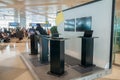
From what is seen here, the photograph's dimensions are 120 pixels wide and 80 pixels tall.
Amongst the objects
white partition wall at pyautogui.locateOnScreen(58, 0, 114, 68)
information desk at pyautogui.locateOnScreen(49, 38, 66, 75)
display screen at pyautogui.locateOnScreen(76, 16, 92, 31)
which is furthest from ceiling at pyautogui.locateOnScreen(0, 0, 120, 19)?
information desk at pyautogui.locateOnScreen(49, 38, 66, 75)

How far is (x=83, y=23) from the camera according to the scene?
4832 millimetres

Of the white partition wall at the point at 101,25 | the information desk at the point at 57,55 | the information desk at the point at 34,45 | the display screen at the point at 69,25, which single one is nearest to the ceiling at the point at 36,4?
the display screen at the point at 69,25

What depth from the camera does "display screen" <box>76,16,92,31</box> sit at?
4.57 metres

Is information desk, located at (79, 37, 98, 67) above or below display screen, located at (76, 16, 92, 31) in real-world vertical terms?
below

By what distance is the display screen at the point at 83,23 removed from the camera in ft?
15.0

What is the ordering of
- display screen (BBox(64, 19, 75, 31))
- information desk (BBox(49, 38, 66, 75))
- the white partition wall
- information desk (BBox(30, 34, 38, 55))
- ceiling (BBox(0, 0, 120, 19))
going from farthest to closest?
ceiling (BBox(0, 0, 120, 19)) → information desk (BBox(30, 34, 38, 55)) → display screen (BBox(64, 19, 75, 31)) → the white partition wall → information desk (BBox(49, 38, 66, 75))

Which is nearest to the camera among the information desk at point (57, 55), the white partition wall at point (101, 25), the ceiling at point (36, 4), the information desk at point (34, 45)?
the information desk at point (57, 55)

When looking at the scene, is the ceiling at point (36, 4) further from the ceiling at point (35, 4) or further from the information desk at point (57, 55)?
the information desk at point (57, 55)

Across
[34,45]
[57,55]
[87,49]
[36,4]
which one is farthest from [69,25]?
[36,4]

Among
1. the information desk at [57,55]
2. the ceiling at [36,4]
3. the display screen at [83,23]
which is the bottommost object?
the information desk at [57,55]

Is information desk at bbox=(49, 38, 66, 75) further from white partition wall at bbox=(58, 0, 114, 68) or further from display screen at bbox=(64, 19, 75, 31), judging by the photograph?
display screen at bbox=(64, 19, 75, 31)

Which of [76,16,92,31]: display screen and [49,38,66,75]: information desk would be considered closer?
[49,38,66,75]: information desk

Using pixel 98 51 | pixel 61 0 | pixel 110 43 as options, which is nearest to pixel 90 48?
pixel 98 51

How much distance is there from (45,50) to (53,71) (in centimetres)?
134
